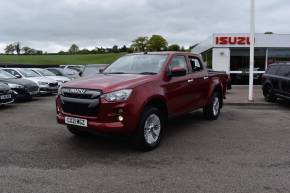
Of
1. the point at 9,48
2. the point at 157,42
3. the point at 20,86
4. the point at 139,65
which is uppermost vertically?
the point at 157,42

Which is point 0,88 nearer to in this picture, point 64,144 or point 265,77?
point 64,144

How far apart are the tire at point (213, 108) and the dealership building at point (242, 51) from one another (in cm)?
1291

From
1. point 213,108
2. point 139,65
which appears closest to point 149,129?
point 139,65

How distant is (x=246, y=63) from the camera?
74.6 ft

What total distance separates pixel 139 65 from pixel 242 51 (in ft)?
56.0

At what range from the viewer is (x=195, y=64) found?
27.6ft

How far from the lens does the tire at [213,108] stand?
30.2 ft

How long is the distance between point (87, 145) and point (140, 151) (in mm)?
1116

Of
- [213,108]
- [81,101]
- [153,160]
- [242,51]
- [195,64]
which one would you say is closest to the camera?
[153,160]

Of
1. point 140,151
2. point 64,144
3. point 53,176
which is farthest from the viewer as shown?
point 64,144

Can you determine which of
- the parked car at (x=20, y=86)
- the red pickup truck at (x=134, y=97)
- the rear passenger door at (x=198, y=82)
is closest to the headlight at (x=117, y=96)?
the red pickup truck at (x=134, y=97)

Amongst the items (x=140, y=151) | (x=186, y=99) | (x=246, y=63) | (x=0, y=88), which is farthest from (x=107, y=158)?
(x=246, y=63)

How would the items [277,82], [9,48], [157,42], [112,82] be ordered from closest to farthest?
[112,82] < [277,82] < [9,48] < [157,42]

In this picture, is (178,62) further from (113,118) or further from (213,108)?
(113,118)
